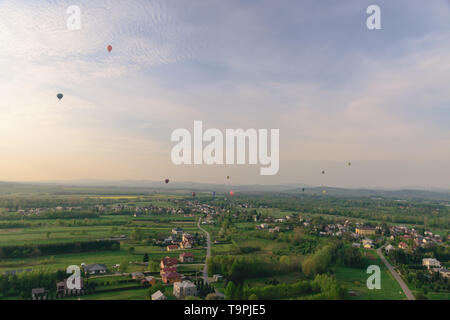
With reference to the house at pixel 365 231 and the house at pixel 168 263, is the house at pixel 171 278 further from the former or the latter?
the house at pixel 365 231

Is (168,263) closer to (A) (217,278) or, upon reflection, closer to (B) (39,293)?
(A) (217,278)

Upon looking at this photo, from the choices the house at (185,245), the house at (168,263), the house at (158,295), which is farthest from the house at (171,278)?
the house at (185,245)

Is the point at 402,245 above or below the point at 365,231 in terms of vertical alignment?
above

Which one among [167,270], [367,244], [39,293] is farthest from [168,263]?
[367,244]

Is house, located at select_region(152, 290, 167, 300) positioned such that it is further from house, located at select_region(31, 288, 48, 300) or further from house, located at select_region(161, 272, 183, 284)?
house, located at select_region(31, 288, 48, 300)

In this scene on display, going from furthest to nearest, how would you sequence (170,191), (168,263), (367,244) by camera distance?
(170,191) → (367,244) → (168,263)

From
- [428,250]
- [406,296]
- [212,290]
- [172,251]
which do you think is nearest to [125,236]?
[172,251]

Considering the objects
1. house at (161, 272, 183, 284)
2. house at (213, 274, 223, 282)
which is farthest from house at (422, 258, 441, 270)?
house at (161, 272, 183, 284)

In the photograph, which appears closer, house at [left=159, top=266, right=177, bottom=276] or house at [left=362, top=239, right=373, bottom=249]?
house at [left=159, top=266, right=177, bottom=276]
